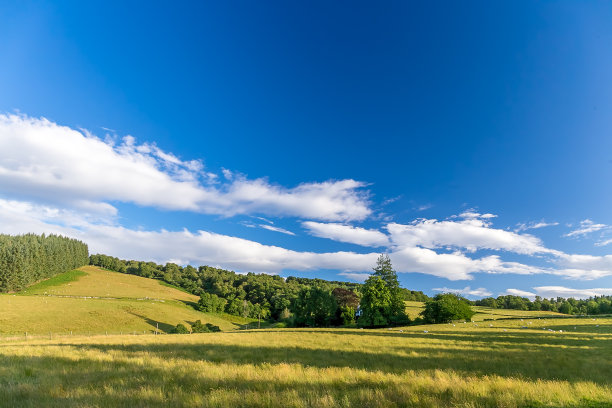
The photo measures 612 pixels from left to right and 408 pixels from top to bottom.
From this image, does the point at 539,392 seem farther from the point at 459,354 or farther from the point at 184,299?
the point at 184,299

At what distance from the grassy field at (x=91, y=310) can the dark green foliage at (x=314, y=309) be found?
26.8 metres

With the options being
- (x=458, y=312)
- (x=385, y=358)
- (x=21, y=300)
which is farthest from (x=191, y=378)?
(x=21, y=300)

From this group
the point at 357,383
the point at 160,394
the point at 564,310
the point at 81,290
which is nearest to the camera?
the point at 160,394

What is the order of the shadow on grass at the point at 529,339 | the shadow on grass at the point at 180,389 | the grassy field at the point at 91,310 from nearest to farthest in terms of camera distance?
the shadow on grass at the point at 180,389 < the shadow on grass at the point at 529,339 < the grassy field at the point at 91,310

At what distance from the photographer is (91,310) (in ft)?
254

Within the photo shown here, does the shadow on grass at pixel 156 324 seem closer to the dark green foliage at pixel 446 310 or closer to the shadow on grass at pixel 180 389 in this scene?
the dark green foliage at pixel 446 310

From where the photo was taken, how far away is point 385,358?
768 inches

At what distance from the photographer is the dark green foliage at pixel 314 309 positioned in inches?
3088

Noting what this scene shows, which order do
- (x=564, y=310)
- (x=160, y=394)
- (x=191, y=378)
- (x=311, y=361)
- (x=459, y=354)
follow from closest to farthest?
(x=160, y=394), (x=191, y=378), (x=311, y=361), (x=459, y=354), (x=564, y=310)

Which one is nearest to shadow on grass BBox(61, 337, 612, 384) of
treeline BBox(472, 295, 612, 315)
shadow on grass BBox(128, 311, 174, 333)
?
shadow on grass BBox(128, 311, 174, 333)

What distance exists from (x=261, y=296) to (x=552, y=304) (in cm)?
11626

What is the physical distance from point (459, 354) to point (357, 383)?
49.8 feet

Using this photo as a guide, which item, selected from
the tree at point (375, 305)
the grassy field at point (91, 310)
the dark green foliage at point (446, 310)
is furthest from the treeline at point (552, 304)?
the grassy field at point (91, 310)

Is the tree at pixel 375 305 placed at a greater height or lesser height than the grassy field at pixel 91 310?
greater
